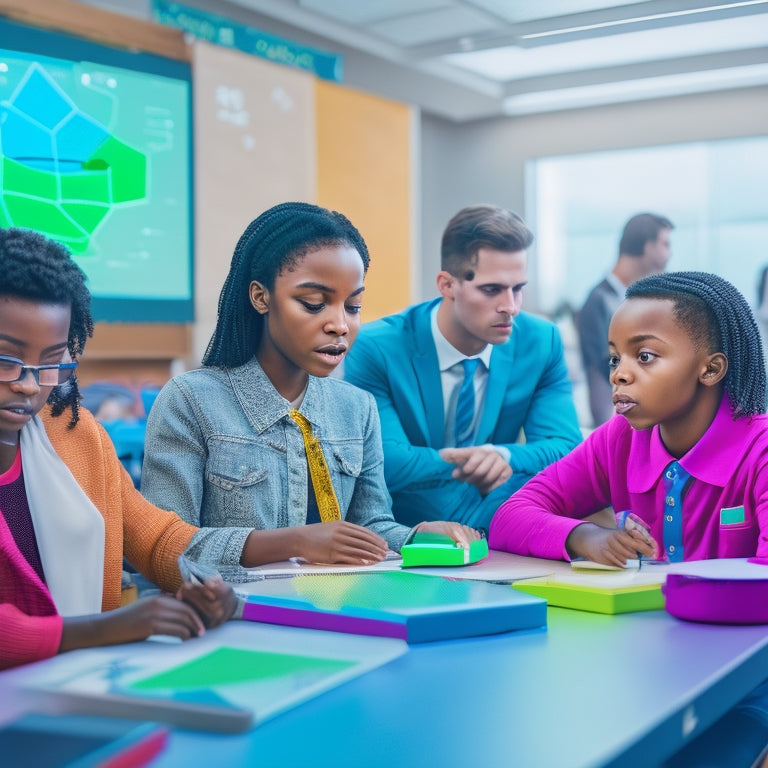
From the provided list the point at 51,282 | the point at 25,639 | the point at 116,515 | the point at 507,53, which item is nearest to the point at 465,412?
the point at 116,515

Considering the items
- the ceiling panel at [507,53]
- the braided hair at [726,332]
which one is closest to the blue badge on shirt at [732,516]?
the braided hair at [726,332]

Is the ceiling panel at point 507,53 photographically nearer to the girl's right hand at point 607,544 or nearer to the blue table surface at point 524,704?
the girl's right hand at point 607,544

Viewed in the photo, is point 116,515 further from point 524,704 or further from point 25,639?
point 524,704

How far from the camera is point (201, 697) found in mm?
767

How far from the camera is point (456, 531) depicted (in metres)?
1.37

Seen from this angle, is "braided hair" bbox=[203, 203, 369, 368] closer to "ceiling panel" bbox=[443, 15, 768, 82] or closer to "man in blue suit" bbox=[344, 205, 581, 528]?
"man in blue suit" bbox=[344, 205, 581, 528]

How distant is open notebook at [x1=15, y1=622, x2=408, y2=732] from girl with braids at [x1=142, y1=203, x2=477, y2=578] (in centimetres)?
49

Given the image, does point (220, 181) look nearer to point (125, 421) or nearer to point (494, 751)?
point (125, 421)

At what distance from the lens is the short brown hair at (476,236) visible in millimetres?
2297

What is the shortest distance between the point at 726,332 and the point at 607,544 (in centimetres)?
40

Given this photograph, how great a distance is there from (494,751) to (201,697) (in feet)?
0.74

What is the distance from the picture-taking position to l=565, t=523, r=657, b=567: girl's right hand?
4.29ft

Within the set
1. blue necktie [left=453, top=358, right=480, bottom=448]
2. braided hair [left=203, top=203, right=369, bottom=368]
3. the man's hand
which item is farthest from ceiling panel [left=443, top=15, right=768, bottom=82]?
braided hair [left=203, top=203, right=369, bottom=368]

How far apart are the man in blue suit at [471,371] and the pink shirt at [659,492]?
1.40 ft
